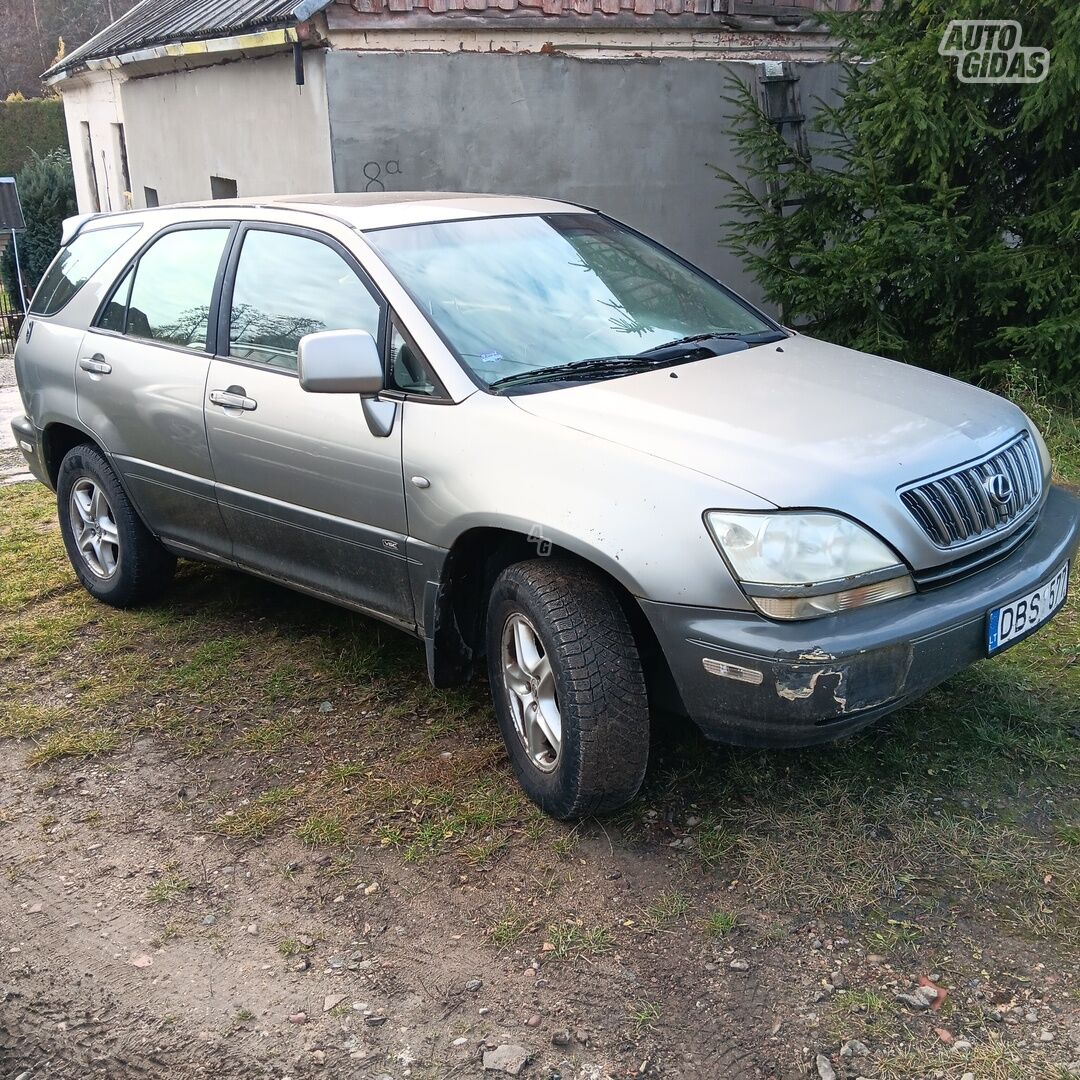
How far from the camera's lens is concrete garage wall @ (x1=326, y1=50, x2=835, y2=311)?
8.31 metres

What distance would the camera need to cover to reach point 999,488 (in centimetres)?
317

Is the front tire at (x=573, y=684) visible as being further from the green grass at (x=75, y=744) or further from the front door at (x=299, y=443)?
the green grass at (x=75, y=744)

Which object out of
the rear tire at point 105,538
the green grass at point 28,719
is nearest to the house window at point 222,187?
the rear tire at point 105,538

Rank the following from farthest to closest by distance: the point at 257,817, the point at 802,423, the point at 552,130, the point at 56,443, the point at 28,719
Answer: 1. the point at 552,130
2. the point at 56,443
3. the point at 28,719
4. the point at 257,817
5. the point at 802,423

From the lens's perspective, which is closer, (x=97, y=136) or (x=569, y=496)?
(x=569, y=496)

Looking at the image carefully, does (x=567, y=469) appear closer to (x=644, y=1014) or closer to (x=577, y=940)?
(x=577, y=940)

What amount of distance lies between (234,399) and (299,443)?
432mm

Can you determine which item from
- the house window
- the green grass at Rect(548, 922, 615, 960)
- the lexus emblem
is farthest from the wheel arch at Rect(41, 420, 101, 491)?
the house window

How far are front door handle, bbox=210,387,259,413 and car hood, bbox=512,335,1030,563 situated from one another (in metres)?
1.20

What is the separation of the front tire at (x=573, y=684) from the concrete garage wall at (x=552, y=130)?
19.2ft

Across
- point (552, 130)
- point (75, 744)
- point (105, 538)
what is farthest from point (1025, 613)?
point (552, 130)

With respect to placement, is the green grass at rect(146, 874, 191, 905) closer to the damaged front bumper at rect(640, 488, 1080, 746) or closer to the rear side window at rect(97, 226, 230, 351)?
the damaged front bumper at rect(640, 488, 1080, 746)

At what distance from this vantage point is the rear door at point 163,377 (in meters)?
4.32

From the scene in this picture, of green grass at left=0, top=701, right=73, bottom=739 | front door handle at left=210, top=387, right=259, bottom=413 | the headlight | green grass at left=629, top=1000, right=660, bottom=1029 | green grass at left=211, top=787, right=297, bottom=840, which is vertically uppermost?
front door handle at left=210, top=387, right=259, bottom=413
